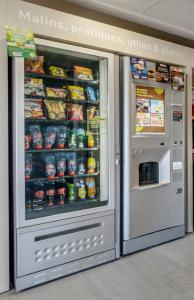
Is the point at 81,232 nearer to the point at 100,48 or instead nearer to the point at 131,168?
the point at 131,168

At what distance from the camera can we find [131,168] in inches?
105

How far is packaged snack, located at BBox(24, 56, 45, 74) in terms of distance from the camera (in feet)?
7.18

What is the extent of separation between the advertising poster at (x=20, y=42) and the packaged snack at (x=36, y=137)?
63cm

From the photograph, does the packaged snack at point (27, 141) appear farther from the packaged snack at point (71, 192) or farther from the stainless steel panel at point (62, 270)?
the stainless steel panel at point (62, 270)

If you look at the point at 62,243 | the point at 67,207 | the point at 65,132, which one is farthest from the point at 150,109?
the point at 62,243

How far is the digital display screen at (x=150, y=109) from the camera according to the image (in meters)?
2.71

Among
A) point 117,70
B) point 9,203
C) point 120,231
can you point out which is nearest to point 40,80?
point 117,70

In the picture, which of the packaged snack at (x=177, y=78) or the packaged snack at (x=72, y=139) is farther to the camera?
the packaged snack at (x=177, y=78)

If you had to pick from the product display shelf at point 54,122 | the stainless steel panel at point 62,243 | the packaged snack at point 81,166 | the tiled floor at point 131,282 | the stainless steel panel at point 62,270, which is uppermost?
the product display shelf at point 54,122

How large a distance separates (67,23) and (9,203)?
1612 millimetres

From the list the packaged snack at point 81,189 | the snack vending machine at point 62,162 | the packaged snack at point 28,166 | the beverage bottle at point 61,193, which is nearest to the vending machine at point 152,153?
the snack vending machine at point 62,162

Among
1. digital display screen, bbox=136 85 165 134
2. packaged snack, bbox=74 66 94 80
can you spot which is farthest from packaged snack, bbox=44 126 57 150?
digital display screen, bbox=136 85 165 134

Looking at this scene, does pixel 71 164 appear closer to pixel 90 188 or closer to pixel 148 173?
pixel 90 188

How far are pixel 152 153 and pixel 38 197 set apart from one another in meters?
1.31
